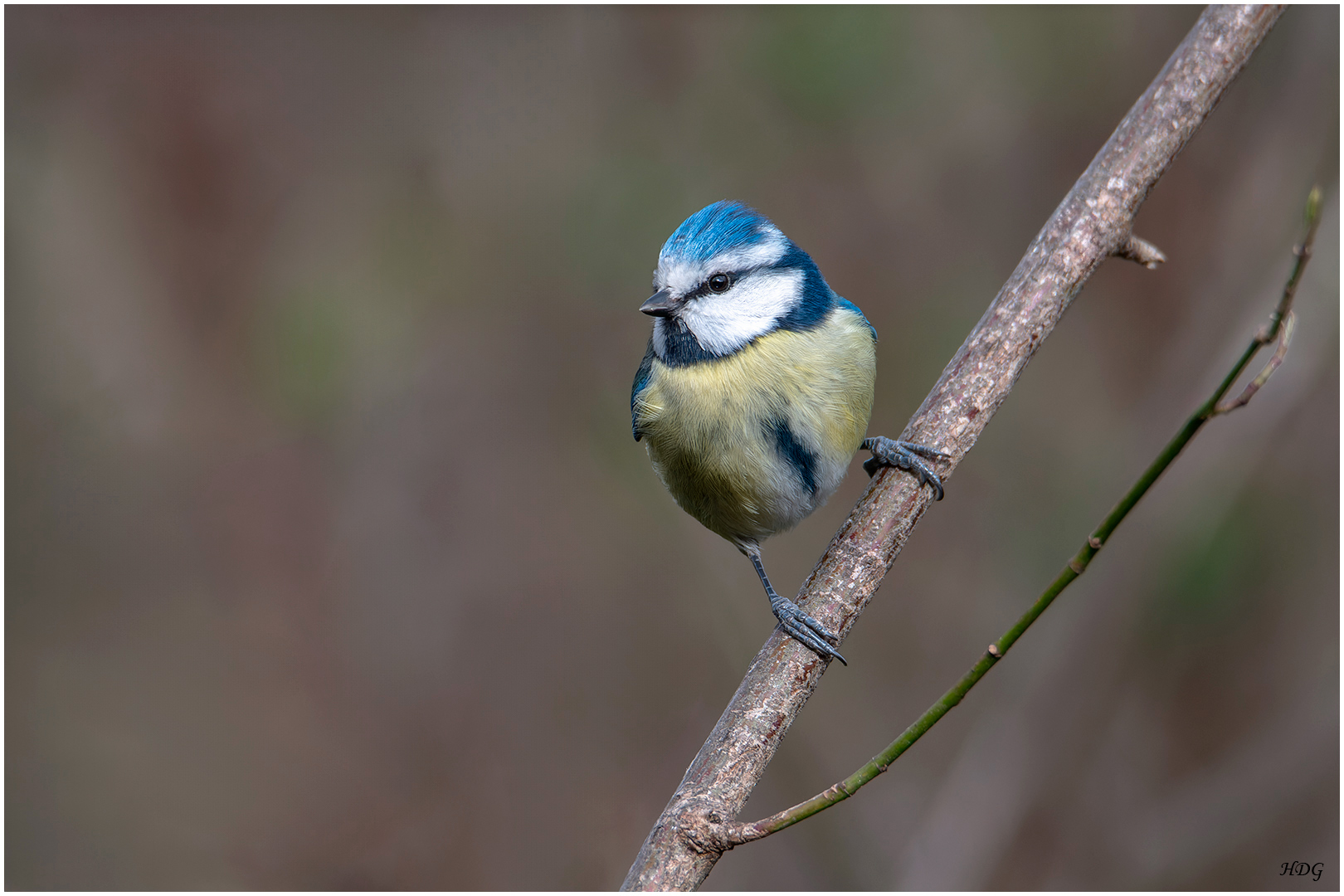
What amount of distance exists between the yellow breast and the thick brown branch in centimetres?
26

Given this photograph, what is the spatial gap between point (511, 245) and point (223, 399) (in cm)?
154

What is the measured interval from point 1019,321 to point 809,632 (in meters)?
0.81

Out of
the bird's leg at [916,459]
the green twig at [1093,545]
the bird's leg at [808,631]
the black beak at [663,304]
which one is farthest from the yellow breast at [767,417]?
the green twig at [1093,545]

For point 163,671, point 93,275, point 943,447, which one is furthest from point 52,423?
point 943,447

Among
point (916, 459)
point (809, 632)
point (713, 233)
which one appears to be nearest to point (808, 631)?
point (809, 632)

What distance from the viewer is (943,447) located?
203 cm

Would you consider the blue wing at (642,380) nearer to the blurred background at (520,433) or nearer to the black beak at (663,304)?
the black beak at (663,304)

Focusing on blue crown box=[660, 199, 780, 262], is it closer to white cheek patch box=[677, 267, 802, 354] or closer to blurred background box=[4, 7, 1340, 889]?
white cheek patch box=[677, 267, 802, 354]

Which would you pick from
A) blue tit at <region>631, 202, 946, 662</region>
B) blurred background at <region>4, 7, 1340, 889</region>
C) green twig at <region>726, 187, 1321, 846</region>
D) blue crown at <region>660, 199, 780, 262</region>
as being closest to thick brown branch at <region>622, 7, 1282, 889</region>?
blue tit at <region>631, 202, 946, 662</region>

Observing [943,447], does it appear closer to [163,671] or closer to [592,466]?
[592,466]

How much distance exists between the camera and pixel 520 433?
4234 millimetres

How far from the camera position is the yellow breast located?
225 cm

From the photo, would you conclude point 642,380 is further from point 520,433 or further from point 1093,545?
point 520,433

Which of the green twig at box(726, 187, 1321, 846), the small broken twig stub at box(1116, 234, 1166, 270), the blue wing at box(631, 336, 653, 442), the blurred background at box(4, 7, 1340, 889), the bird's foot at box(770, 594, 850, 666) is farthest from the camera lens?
the blurred background at box(4, 7, 1340, 889)
